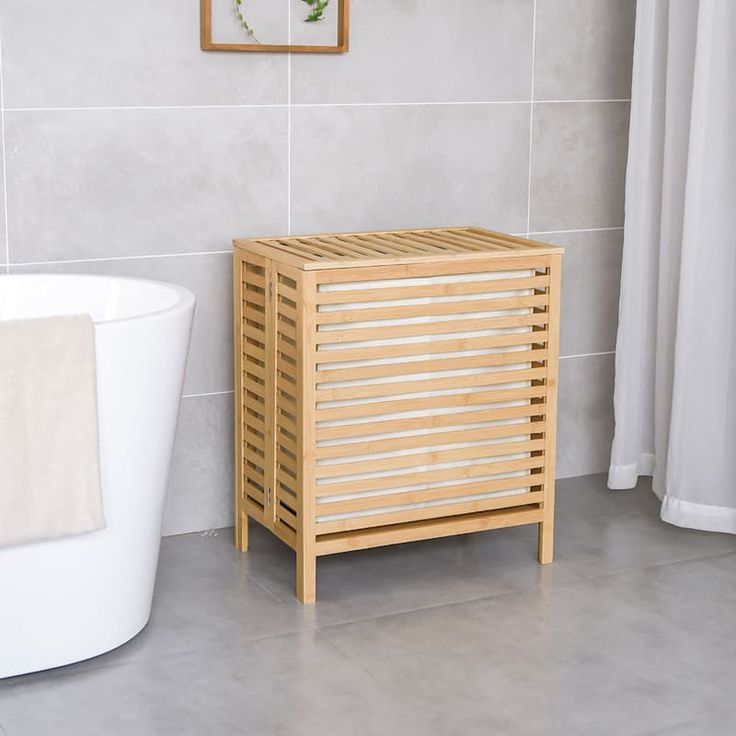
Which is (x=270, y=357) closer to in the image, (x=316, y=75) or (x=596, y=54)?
(x=316, y=75)

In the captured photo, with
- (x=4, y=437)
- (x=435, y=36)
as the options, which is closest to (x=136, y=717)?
(x=4, y=437)

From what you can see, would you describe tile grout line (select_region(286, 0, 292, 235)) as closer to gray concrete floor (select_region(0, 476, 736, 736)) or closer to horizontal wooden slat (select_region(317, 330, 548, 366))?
horizontal wooden slat (select_region(317, 330, 548, 366))

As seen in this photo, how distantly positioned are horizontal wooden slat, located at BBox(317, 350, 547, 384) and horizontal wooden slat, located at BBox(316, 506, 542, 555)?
38 cm

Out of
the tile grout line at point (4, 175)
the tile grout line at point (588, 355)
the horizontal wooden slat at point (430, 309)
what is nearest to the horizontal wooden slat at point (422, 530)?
the horizontal wooden slat at point (430, 309)

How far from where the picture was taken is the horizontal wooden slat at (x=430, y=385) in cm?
272

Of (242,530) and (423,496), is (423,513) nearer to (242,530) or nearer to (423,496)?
(423,496)

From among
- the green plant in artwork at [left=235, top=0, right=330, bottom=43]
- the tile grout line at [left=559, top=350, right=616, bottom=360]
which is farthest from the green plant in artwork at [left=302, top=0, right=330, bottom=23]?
the tile grout line at [left=559, top=350, right=616, bottom=360]

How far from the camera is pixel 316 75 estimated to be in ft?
10.4

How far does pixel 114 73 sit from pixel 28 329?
996mm

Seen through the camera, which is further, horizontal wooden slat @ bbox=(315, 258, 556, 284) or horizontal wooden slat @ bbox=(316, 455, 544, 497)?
horizontal wooden slat @ bbox=(316, 455, 544, 497)

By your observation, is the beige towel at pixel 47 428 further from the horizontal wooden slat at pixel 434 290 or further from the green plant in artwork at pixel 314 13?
the green plant in artwork at pixel 314 13

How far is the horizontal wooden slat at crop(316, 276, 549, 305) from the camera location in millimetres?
2676

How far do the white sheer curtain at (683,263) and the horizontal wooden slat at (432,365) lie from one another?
54 cm

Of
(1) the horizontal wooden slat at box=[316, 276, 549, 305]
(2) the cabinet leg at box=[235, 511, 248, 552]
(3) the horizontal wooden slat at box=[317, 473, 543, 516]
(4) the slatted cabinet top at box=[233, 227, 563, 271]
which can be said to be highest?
(4) the slatted cabinet top at box=[233, 227, 563, 271]
